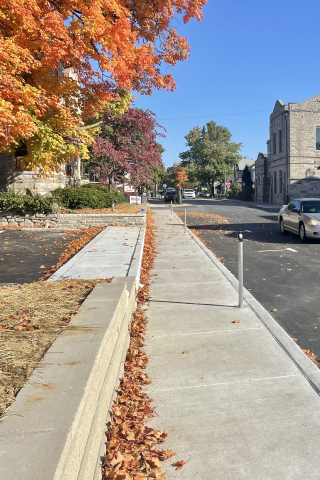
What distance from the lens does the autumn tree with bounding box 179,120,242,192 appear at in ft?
257

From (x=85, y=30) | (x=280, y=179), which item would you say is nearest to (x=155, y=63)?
(x=85, y=30)

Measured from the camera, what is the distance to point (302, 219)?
13.8 m

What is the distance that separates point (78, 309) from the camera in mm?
4480

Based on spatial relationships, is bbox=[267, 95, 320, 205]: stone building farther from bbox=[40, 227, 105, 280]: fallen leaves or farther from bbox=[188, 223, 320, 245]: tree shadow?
bbox=[40, 227, 105, 280]: fallen leaves

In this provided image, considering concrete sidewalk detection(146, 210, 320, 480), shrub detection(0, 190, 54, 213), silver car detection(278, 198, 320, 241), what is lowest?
concrete sidewalk detection(146, 210, 320, 480)

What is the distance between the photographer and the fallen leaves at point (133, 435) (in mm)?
2709

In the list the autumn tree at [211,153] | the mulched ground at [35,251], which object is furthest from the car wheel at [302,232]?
the autumn tree at [211,153]

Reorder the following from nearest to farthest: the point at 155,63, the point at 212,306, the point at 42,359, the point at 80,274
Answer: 1. the point at 42,359
2. the point at 212,306
3. the point at 80,274
4. the point at 155,63

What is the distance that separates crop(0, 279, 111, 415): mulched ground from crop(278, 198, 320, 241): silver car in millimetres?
9317

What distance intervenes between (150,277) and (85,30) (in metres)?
7.49

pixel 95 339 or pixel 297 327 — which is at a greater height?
pixel 95 339

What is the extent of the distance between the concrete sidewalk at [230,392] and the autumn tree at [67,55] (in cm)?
794

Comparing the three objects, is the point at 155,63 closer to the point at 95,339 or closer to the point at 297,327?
the point at 297,327

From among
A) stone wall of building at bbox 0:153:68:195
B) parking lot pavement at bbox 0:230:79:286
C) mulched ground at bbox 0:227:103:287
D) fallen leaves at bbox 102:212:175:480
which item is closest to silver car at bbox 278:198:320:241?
mulched ground at bbox 0:227:103:287
